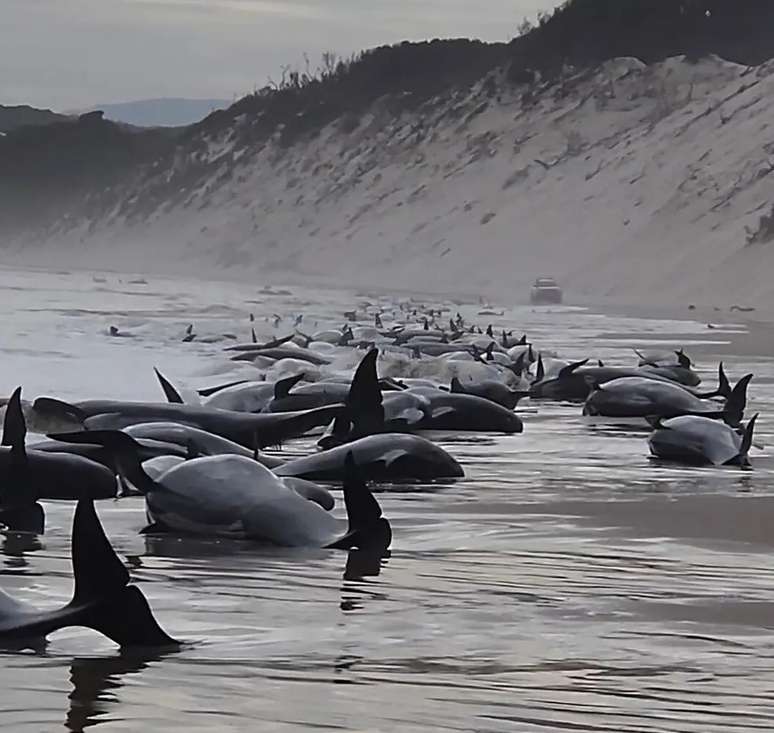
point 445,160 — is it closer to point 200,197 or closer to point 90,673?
point 200,197

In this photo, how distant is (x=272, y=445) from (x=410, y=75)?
7234 centimetres

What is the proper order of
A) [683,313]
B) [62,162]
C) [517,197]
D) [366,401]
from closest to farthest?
1. [366,401]
2. [683,313]
3. [517,197]
4. [62,162]

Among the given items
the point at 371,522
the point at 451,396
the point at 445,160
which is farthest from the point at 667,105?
the point at 371,522

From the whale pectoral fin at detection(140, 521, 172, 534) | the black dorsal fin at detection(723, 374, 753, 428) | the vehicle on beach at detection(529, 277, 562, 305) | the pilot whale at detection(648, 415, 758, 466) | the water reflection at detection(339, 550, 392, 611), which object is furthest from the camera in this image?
the vehicle on beach at detection(529, 277, 562, 305)

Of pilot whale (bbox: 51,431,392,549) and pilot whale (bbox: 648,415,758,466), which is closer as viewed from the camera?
pilot whale (bbox: 51,431,392,549)

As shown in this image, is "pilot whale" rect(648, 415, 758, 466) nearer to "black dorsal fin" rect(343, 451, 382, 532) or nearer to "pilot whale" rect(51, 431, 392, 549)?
"pilot whale" rect(51, 431, 392, 549)

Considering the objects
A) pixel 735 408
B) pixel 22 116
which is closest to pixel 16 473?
pixel 735 408

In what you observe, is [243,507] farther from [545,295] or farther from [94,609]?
[545,295]

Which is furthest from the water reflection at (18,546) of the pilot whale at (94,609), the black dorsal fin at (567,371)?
the black dorsal fin at (567,371)

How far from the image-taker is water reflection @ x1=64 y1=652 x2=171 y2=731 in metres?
3.29

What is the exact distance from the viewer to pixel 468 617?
4.44 m

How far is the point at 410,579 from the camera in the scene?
5.02m

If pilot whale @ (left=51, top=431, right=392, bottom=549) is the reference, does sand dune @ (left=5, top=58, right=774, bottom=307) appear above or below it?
above

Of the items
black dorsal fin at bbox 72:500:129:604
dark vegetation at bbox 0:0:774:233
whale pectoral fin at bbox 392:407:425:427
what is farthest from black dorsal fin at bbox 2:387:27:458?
dark vegetation at bbox 0:0:774:233
